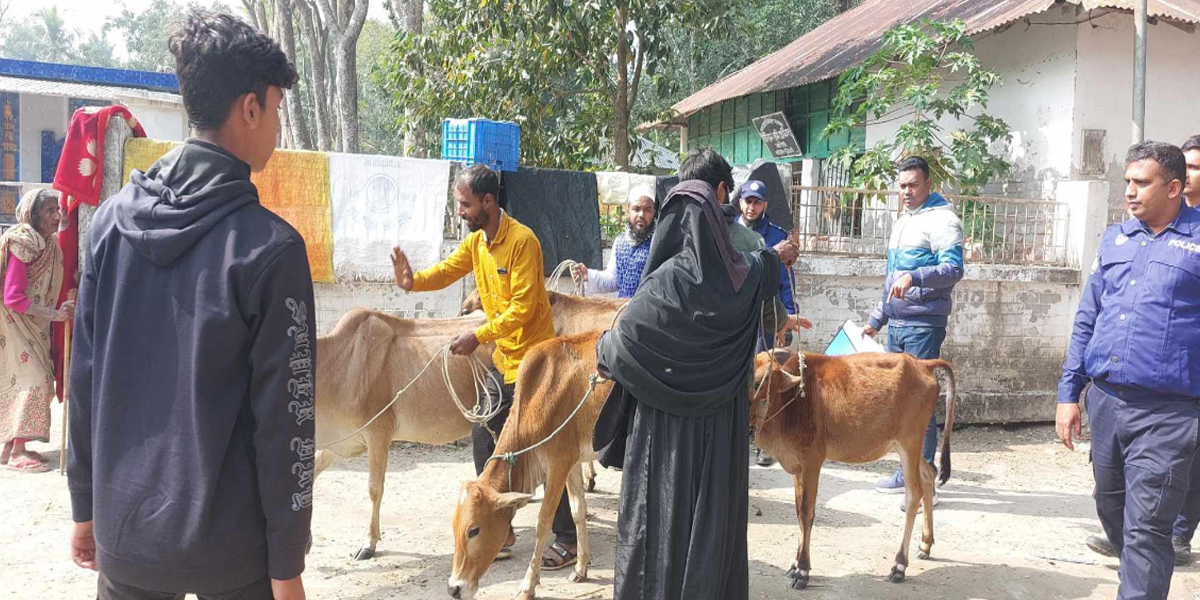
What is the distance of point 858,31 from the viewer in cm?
1684

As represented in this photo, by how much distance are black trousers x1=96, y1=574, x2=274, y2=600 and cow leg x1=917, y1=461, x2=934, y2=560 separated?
13.5 feet

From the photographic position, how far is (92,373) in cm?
202

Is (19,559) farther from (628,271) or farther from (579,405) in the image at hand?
(628,271)

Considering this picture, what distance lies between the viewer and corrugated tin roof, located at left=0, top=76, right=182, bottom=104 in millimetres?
16531

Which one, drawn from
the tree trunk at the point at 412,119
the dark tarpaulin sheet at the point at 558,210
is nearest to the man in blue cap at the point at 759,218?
the dark tarpaulin sheet at the point at 558,210

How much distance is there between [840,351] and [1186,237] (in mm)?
2965

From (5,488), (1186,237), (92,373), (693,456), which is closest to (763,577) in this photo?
(693,456)

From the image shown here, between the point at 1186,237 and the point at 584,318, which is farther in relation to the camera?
the point at 584,318

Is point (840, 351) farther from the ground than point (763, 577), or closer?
farther from the ground

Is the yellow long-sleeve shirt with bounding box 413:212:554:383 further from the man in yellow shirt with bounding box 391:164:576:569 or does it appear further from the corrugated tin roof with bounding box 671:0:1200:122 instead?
the corrugated tin roof with bounding box 671:0:1200:122

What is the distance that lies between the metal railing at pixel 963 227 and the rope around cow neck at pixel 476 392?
4.15 metres

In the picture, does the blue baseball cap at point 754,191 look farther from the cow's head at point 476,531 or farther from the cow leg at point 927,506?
the cow's head at point 476,531

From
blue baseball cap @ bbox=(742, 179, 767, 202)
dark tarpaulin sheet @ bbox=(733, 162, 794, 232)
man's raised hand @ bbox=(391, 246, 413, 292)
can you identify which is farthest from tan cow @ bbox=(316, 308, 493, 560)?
dark tarpaulin sheet @ bbox=(733, 162, 794, 232)

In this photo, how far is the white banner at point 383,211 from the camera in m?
7.34
